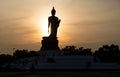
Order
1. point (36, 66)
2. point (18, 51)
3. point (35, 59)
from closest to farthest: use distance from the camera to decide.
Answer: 1. point (36, 66)
2. point (35, 59)
3. point (18, 51)

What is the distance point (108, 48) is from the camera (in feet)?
301

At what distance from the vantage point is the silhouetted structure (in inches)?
2403

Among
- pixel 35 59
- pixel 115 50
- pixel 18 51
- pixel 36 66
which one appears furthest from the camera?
Answer: pixel 18 51

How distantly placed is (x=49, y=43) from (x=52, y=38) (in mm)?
896

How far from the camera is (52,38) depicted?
202 feet

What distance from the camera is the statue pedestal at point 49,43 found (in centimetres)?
6100

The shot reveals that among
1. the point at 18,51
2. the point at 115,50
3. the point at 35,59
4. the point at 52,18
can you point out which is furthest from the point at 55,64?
the point at 18,51

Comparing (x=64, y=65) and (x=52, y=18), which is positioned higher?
(x=52, y=18)

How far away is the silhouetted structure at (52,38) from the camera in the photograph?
200ft

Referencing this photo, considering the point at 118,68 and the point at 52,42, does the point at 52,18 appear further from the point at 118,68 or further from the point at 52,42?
the point at 118,68

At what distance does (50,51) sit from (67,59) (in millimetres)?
4742

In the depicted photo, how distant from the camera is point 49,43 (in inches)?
2411

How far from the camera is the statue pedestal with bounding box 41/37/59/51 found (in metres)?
61.0

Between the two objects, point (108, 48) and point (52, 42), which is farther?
point (108, 48)
